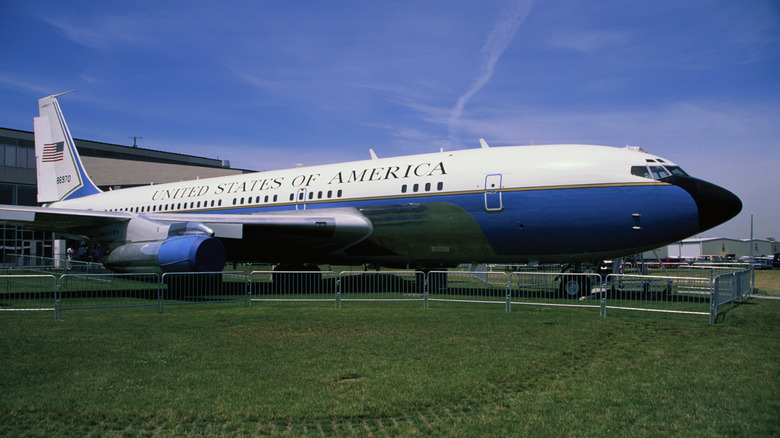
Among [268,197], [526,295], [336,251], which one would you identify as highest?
[268,197]

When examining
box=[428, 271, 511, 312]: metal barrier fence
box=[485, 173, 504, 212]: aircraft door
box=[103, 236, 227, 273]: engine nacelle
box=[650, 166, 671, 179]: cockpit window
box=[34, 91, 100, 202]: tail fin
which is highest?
box=[34, 91, 100, 202]: tail fin

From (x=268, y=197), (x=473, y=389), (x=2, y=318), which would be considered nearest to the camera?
(x=473, y=389)

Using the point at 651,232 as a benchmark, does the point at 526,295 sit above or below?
below

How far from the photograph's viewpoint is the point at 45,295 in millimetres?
13219

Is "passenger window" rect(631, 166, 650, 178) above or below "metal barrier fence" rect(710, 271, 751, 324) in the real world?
above

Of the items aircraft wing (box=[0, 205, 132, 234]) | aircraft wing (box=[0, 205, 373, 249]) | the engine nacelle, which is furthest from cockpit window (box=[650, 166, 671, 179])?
aircraft wing (box=[0, 205, 132, 234])

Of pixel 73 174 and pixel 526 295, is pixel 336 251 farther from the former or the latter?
pixel 73 174

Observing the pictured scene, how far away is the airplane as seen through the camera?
1268cm

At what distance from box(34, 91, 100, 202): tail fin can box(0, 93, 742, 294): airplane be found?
23.2 ft

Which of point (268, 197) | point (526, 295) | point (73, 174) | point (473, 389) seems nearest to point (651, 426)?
point (473, 389)

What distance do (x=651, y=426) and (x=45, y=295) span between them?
43.9 feet

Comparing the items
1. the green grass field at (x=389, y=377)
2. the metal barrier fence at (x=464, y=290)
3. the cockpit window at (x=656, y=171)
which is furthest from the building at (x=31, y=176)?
the cockpit window at (x=656, y=171)

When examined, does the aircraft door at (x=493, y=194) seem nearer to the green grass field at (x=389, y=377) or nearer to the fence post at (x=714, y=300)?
the green grass field at (x=389, y=377)

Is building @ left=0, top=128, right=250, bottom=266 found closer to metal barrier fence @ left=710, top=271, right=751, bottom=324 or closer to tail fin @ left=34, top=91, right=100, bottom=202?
tail fin @ left=34, top=91, right=100, bottom=202
